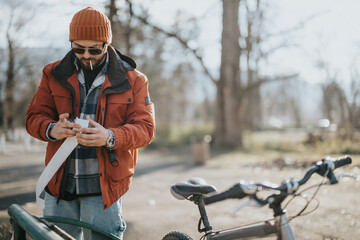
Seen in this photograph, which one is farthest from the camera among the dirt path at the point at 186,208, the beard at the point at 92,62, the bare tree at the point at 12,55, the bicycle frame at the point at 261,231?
the bare tree at the point at 12,55

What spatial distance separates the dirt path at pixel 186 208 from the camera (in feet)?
13.9

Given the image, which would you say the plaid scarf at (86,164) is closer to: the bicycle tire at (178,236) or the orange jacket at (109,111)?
the orange jacket at (109,111)

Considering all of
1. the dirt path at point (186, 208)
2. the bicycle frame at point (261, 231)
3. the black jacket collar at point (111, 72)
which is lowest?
the dirt path at point (186, 208)

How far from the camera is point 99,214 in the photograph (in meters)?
2.05

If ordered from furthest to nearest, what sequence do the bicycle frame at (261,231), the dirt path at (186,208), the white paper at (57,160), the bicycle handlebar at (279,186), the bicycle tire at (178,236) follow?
the dirt path at (186,208)
the bicycle tire at (178,236)
the white paper at (57,160)
the bicycle frame at (261,231)
the bicycle handlebar at (279,186)

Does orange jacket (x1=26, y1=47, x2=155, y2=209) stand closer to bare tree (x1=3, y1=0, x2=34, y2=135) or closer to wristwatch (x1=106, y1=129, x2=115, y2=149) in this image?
wristwatch (x1=106, y1=129, x2=115, y2=149)

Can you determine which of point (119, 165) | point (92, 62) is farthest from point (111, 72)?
point (119, 165)

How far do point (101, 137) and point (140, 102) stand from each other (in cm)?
37

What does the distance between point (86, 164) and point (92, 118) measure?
0.27 meters

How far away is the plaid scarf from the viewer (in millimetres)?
2053

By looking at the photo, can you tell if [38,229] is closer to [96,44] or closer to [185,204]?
[96,44]

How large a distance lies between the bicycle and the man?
401 millimetres

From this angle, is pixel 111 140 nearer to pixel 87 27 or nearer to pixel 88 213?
pixel 88 213

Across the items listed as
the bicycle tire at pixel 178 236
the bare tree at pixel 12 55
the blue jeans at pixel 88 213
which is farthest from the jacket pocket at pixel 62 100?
the bare tree at pixel 12 55
